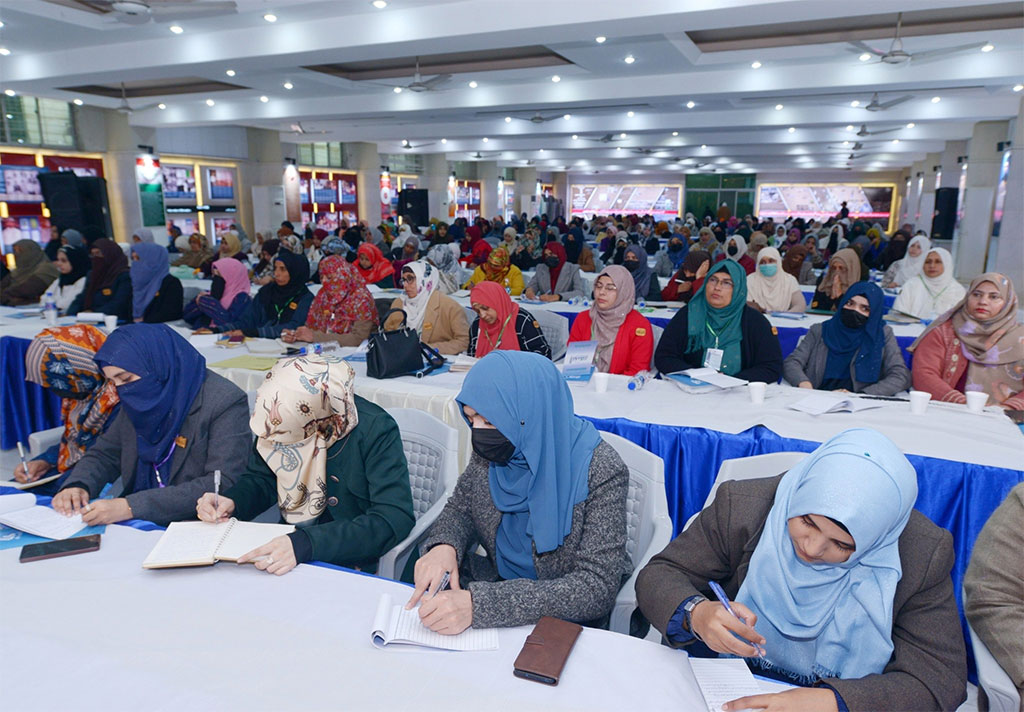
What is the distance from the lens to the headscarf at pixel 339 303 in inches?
193

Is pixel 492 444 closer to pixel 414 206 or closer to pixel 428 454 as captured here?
pixel 428 454

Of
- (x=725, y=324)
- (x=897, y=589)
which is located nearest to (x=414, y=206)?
(x=725, y=324)

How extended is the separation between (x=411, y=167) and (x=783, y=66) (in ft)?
61.3

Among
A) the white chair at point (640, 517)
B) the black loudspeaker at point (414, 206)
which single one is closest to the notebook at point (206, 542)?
the white chair at point (640, 517)

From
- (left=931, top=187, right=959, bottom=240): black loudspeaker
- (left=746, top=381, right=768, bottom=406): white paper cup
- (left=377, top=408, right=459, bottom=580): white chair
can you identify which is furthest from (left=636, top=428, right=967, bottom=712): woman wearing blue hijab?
(left=931, top=187, right=959, bottom=240): black loudspeaker

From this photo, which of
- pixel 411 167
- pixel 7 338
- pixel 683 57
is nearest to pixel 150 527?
pixel 7 338

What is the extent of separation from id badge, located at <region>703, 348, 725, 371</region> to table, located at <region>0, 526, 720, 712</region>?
2470 millimetres

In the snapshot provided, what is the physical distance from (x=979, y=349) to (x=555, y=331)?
262 cm

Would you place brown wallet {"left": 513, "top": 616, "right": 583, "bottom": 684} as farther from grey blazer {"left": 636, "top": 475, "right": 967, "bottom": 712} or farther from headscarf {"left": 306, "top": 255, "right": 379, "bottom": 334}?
headscarf {"left": 306, "top": 255, "right": 379, "bottom": 334}

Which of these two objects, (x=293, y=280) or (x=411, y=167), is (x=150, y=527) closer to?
(x=293, y=280)

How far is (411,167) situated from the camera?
83.6 feet

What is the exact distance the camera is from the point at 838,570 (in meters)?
1.41

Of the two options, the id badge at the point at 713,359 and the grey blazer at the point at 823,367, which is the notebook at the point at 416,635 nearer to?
the id badge at the point at 713,359

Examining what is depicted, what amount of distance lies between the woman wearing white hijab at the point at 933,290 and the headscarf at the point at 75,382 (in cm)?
600
